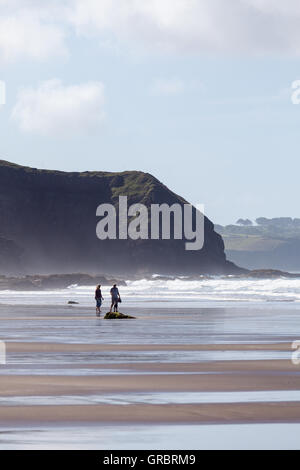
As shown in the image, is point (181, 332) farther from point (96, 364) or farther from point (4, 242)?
point (4, 242)

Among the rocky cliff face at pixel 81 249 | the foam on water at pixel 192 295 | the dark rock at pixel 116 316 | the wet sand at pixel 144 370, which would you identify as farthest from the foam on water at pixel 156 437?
the rocky cliff face at pixel 81 249

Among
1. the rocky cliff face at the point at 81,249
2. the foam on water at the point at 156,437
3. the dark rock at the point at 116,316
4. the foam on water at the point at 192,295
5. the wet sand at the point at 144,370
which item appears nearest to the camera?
the foam on water at the point at 156,437

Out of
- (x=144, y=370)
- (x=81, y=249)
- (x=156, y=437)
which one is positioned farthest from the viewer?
(x=81, y=249)

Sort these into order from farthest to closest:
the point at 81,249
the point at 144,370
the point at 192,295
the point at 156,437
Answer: the point at 81,249 < the point at 192,295 < the point at 144,370 < the point at 156,437

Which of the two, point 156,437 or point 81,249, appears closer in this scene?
point 156,437

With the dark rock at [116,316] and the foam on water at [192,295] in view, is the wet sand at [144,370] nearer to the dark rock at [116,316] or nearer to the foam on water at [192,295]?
the dark rock at [116,316]

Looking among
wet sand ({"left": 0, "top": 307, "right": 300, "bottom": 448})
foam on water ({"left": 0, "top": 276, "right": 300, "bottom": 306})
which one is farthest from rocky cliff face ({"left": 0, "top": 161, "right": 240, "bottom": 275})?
wet sand ({"left": 0, "top": 307, "right": 300, "bottom": 448})

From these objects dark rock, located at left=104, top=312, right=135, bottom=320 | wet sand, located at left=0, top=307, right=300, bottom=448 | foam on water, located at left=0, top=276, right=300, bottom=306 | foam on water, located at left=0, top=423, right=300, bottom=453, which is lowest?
foam on water, located at left=0, top=423, right=300, bottom=453

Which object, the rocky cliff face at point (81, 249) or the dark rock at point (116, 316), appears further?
the rocky cliff face at point (81, 249)

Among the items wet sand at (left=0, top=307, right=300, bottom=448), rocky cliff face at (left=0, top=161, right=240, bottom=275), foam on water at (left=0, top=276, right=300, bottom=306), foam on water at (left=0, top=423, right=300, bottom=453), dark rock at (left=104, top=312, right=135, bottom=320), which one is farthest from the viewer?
rocky cliff face at (left=0, top=161, right=240, bottom=275)

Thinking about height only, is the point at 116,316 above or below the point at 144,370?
above

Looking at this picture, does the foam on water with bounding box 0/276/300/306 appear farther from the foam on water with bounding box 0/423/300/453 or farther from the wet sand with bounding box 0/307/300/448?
the foam on water with bounding box 0/423/300/453

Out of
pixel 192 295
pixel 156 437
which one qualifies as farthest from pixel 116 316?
pixel 192 295

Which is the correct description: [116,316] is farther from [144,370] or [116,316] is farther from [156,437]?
[156,437]
